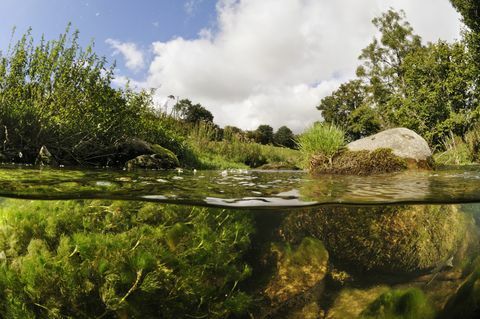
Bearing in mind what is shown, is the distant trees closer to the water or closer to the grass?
the grass

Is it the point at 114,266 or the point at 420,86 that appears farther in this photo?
the point at 420,86

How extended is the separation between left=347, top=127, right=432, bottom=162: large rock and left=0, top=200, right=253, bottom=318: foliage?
818 centimetres

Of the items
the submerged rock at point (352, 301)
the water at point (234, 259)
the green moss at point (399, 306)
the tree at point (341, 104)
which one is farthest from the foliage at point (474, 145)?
the tree at point (341, 104)

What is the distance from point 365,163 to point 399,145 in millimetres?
1319

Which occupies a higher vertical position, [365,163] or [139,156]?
[139,156]

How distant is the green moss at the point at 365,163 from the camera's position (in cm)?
963

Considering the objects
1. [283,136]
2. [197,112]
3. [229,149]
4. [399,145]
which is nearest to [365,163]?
[399,145]

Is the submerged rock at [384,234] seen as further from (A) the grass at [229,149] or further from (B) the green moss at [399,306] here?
(A) the grass at [229,149]

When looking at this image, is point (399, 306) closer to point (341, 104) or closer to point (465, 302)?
point (465, 302)

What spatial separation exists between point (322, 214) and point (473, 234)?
1726mm

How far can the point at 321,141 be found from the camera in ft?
34.5

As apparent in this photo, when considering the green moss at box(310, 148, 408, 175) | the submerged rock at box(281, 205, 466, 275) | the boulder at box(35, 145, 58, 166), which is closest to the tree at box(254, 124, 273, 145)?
the green moss at box(310, 148, 408, 175)

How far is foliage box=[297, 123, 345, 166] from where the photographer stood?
10.5 m

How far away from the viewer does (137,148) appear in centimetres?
1180
